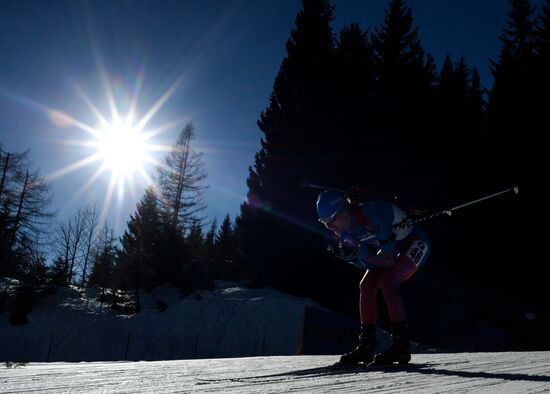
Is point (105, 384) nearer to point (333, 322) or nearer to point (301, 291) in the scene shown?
point (333, 322)

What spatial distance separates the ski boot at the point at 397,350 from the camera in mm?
4164

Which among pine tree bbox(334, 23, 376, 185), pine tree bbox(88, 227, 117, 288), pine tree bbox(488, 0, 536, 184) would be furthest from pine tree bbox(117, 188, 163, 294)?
pine tree bbox(488, 0, 536, 184)

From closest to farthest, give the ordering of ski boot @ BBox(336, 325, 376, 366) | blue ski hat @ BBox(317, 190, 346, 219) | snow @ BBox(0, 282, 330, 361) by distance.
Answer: ski boot @ BBox(336, 325, 376, 366)
blue ski hat @ BBox(317, 190, 346, 219)
snow @ BBox(0, 282, 330, 361)

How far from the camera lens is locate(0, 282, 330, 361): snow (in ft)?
82.1

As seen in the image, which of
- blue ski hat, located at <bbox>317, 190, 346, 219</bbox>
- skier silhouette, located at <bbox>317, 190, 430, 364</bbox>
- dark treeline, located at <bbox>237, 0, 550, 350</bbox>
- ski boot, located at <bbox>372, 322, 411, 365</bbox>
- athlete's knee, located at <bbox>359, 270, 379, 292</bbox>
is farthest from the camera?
dark treeline, located at <bbox>237, 0, 550, 350</bbox>

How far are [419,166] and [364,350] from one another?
1083 inches

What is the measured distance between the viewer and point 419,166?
1205 inches

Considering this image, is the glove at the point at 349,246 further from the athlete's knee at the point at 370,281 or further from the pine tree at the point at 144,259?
the pine tree at the point at 144,259

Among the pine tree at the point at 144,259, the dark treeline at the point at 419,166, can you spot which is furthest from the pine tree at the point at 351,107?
the pine tree at the point at 144,259

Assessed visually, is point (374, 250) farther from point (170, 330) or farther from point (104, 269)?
point (104, 269)

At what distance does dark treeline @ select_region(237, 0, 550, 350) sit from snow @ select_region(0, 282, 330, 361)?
9.03 feet

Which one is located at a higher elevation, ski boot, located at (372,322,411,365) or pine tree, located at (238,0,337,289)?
pine tree, located at (238,0,337,289)

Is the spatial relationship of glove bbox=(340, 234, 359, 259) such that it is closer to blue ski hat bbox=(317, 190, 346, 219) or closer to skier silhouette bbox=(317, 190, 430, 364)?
skier silhouette bbox=(317, 190, 430, 364)

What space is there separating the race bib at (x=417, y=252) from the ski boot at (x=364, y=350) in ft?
2.50
